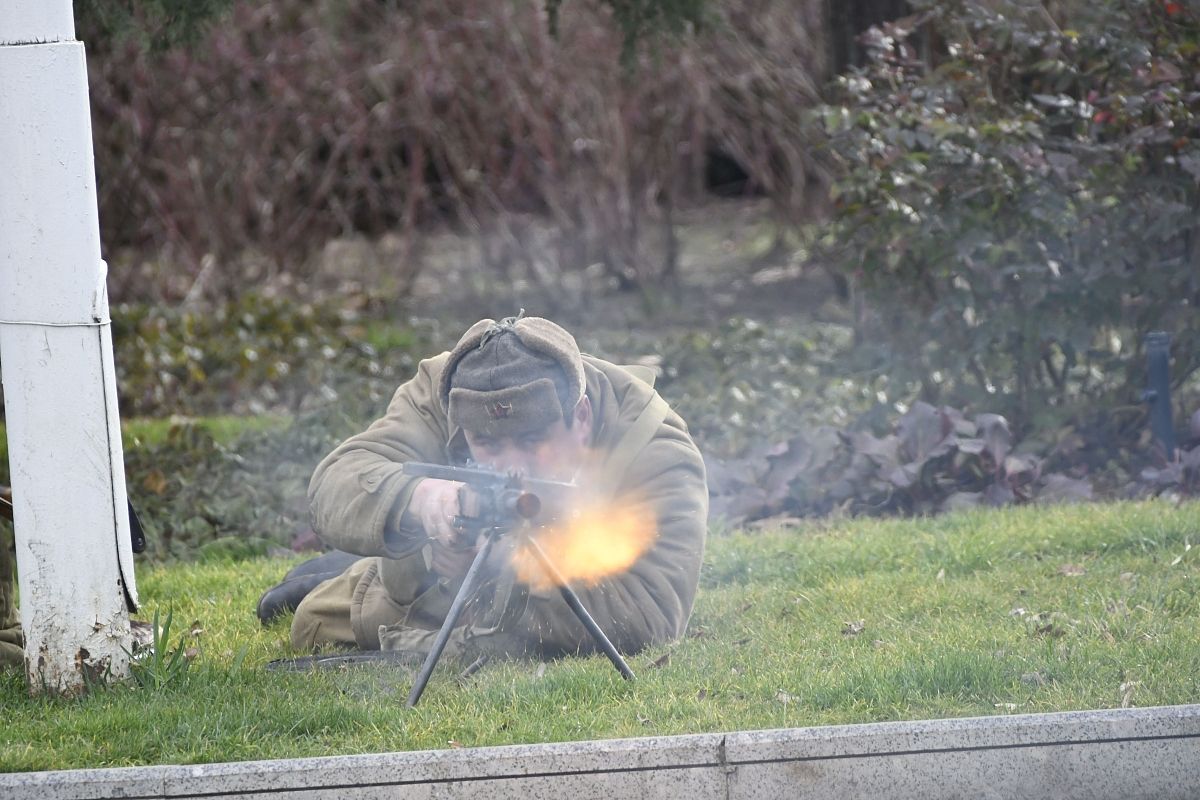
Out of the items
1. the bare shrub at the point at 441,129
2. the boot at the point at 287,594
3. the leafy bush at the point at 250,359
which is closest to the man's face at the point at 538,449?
the boot at the point at 287,594

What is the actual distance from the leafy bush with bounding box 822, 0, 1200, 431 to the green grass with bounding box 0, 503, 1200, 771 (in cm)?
134

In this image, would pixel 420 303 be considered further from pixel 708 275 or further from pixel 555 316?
pixel 708 275

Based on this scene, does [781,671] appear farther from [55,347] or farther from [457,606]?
[55,347]

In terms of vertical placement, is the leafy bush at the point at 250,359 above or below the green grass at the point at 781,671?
below

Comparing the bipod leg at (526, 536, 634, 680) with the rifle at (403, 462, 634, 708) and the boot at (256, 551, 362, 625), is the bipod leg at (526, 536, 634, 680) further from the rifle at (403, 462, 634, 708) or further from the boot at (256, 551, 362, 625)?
the boot at (256, 551, 362, 625)

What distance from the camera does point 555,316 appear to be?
11039 mm

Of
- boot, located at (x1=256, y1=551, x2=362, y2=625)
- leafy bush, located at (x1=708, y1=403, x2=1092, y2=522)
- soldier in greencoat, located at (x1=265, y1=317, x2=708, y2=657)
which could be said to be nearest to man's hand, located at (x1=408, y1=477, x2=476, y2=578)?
soldier in greencoat, located at (x1=265, y1=317, x2=708, y2=657)

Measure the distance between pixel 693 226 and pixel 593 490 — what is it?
10561 mm

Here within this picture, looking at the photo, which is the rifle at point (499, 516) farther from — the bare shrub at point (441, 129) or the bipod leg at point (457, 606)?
the bare shrub at point (441, 129)

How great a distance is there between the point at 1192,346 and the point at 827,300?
503cm

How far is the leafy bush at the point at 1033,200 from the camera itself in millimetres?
6227

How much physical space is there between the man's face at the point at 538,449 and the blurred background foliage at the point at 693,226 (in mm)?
2291

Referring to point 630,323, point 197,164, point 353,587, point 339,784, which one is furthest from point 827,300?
point 339,784

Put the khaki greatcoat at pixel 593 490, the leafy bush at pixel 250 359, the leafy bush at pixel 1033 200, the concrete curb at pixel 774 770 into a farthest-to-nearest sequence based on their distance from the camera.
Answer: the leafy bush at pixel 250 359 < the leafy bush at pixel 1033 200 < the khaki greatcoat at pixel 593 490 < the concrete curb at pixel 774 770
